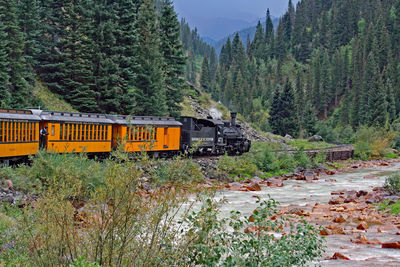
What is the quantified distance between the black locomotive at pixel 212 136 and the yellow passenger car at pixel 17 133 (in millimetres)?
10675

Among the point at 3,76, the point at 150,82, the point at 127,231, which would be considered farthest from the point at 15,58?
the point at 127,231

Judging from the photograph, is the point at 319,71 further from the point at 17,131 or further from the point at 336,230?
the point at 336,230

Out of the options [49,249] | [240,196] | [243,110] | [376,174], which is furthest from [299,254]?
[243,110]

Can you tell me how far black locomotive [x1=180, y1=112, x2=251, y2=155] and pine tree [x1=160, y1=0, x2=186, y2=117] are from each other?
34.8 ft

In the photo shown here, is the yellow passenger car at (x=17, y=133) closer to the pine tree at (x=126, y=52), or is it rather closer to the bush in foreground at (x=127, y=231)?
the bush in foreground at (x=127, y=231)

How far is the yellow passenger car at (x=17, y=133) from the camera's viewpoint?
1777cm

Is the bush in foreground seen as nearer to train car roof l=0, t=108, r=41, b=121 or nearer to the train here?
the train

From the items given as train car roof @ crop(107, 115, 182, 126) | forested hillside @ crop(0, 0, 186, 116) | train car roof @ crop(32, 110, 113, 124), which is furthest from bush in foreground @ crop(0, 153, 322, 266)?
forested hillside @ crop(0, 0, 186, 116)

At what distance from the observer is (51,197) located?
6875 millimetres

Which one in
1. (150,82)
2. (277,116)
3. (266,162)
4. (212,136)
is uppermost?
(150,82)

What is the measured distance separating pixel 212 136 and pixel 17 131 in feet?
51.9

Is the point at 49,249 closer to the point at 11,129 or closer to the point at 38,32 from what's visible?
the point at 11,129

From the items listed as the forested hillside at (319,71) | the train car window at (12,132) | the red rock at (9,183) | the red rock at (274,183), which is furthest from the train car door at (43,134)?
the forested hillside at (319,71)

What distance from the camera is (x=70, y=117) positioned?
21.8 meters
